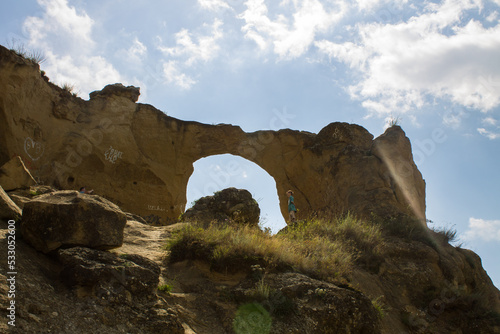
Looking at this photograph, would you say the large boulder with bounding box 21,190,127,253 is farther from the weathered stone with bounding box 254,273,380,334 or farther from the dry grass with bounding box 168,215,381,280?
the weathered stone with bounding box 254,273,380,334

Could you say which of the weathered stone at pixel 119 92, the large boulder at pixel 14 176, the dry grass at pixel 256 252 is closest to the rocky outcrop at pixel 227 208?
the dry grass at pixel 256 252

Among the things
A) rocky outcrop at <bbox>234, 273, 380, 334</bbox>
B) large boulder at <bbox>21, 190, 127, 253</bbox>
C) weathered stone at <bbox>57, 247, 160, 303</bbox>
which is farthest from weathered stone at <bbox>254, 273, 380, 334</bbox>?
large boulder at <bbox>21, 190, 127, 253</bbox>

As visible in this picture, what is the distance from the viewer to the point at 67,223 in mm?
5023

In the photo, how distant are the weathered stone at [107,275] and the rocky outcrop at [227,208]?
4389 millimetres

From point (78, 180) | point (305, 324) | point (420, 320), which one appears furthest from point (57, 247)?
point (78, 180)

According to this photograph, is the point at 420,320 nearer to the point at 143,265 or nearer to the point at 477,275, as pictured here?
the point at 477,275

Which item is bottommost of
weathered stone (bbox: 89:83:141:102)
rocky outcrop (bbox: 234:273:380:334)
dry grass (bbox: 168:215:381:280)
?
rocky outcrop (bbox: 234:273:380:334)

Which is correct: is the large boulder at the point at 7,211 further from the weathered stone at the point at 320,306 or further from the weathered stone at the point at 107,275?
the weathered stone at the point at 320,306

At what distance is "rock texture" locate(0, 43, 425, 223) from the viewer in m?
11.4

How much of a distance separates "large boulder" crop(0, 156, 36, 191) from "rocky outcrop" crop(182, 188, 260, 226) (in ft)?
11.2

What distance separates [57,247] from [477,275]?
9.07 meters

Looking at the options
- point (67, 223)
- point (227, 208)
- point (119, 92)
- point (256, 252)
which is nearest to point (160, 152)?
point (119, 92)

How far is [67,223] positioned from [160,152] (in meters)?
10.1

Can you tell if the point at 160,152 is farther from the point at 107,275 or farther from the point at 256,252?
the point at 107,275
